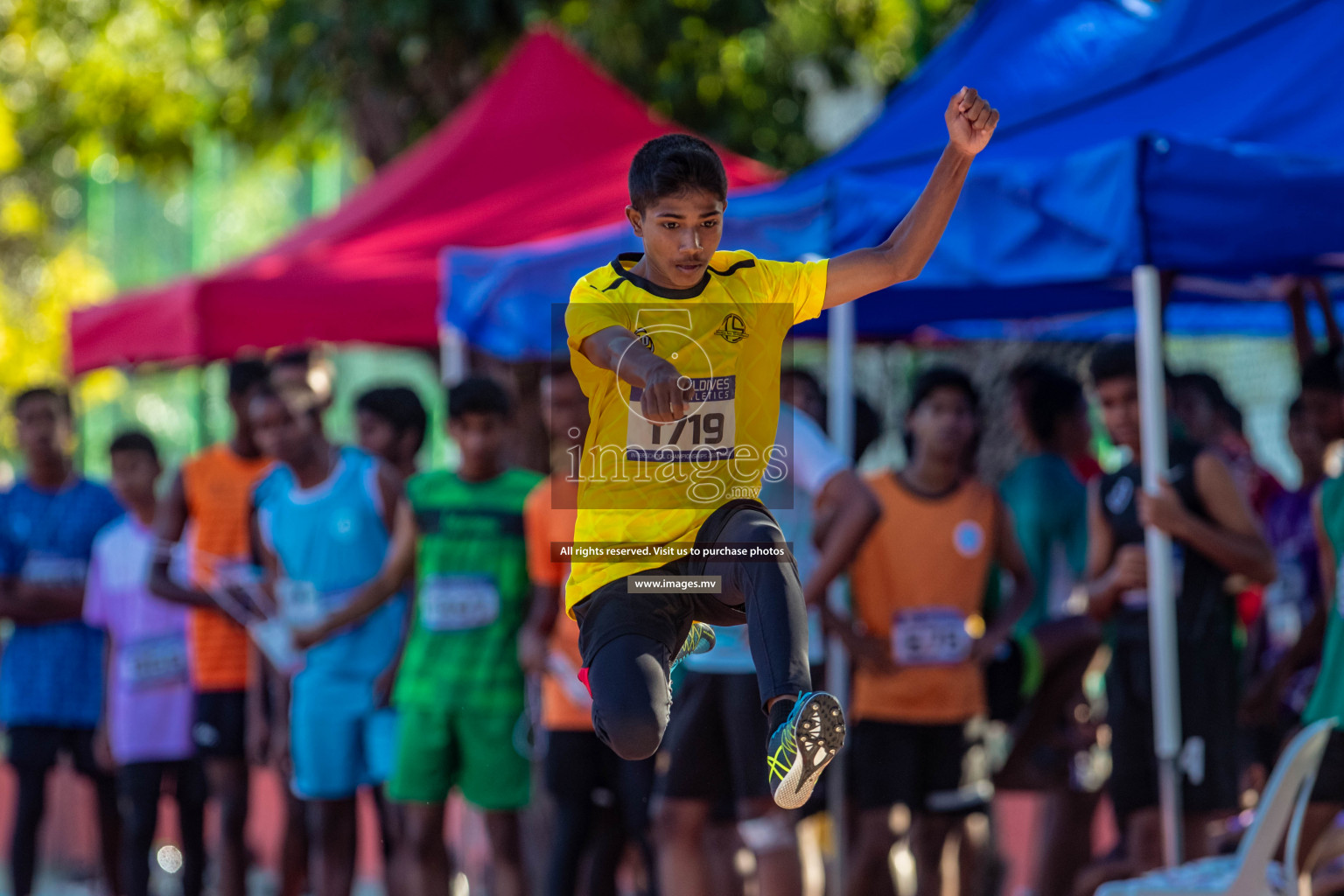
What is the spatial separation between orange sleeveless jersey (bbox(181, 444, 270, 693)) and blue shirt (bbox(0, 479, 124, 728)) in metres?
0.65

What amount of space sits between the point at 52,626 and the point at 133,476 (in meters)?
0.71

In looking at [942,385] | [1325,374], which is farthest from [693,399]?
[1325,374]

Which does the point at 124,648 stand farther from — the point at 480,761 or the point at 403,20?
the point at 403,20

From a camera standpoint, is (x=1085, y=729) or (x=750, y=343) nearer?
(x=750, y=343)

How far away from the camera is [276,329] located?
299 inches

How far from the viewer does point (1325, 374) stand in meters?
6.03

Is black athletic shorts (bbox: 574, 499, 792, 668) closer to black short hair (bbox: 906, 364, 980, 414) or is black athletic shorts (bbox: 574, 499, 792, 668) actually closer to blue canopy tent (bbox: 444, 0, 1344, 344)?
blue canopy tent (bbox: 444, 0, 1344, 344)

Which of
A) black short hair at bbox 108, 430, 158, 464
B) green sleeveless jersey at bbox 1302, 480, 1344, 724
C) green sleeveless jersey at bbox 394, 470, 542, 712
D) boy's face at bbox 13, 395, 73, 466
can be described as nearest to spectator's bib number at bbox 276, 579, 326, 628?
green sleeveless jersey at bbox 394, 470, 542, 712

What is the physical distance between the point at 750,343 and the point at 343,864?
3.63m

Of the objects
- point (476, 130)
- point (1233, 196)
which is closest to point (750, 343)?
point (1233, 196)

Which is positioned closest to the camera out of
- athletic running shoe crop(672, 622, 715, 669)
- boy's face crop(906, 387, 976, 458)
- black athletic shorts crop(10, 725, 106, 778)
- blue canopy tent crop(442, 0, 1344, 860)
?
athletic running shoe crop(672, 622, 715, 669)

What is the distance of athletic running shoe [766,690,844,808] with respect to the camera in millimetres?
2947

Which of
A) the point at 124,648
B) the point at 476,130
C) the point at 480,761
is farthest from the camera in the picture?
the point at 476,130

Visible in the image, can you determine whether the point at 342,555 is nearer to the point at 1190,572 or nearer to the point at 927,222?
the point at 1190,572
